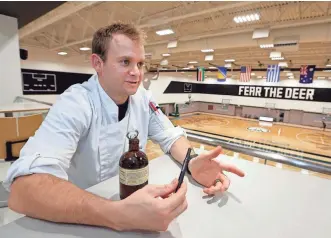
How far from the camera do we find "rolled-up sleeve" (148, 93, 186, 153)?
3.79 ft

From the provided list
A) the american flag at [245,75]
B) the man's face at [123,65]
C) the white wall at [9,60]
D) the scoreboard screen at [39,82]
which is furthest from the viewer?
the american flag at [245,75]

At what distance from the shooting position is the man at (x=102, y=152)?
519 mm

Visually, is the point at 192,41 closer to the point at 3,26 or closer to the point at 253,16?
the point at 253,16

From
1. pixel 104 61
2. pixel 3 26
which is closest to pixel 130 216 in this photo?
pixel 104 61

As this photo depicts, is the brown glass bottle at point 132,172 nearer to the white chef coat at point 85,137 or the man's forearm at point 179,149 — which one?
the white chef coat at point 85,137

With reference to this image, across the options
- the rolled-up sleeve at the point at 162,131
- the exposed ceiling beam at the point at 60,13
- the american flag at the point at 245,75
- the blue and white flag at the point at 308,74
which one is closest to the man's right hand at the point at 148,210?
the rolled-up sleeve at the point at 162,131

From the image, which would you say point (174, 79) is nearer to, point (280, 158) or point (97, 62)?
point (280, 158)

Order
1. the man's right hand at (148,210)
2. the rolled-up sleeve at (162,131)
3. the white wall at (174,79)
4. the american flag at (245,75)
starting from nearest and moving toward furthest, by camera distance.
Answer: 1. the man's right hand at (148,210)
2. the rolled-up sleeve at (162,131)
3. the white wall at (174,79)
4. the american flag at (245,75)

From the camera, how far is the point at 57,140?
0.73 m

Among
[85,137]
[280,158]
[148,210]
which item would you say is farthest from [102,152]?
[280,158]

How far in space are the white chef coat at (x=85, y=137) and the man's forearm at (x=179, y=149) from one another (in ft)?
0.10

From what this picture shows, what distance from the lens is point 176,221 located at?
1.97 ft

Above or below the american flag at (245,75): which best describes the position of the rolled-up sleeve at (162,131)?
below

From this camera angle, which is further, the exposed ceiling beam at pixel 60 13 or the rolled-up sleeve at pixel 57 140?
the exposed ceiling beam at pixel 60 13
